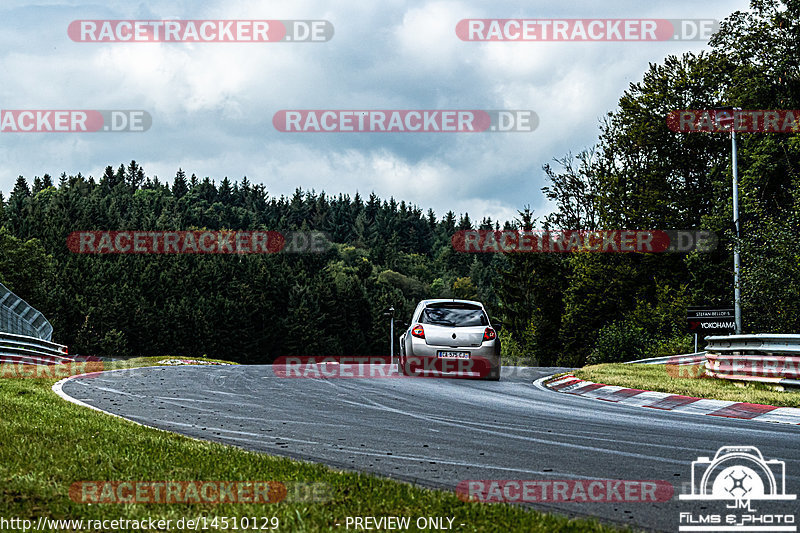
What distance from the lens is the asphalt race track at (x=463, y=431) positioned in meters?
5.91

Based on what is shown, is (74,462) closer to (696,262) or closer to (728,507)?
(728,507)

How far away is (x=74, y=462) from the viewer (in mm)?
5703

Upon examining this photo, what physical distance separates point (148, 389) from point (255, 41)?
8.22 m

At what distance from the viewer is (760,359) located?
1351 cm

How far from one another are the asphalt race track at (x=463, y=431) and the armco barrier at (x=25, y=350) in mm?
7044

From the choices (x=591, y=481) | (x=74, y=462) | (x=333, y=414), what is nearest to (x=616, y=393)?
(x=333, y=414)

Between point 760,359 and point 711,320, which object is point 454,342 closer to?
point 760,359

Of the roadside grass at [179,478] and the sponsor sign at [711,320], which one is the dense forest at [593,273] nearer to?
the sponsor sign at [711,320]

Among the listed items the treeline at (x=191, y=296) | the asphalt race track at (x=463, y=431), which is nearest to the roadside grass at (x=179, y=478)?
the asphalt race track at (x=463, y=431)

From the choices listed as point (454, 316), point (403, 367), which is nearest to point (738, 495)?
point (454, 316)

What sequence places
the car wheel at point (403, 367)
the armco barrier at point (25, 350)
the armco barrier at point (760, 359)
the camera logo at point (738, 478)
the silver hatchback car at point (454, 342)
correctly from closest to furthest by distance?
the camera logo at point (738, 478), the armco barrier at point (760, 359), the silver hatchback car at point (454, 342), the car wheel at point (403, 367), the armco barrier at point (25, 350)

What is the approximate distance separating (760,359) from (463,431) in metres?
7.82

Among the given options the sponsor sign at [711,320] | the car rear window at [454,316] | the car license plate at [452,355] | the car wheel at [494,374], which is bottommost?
the car wheel at [494,374]

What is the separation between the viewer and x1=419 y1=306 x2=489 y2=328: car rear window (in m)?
15.6
